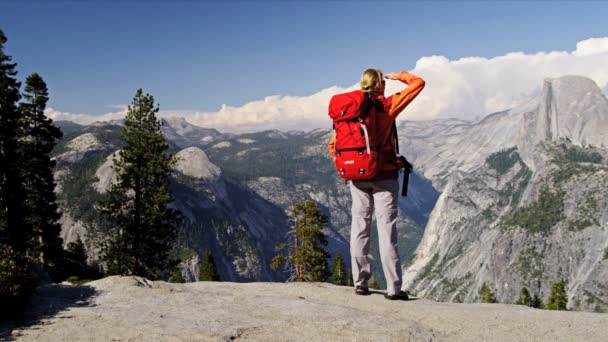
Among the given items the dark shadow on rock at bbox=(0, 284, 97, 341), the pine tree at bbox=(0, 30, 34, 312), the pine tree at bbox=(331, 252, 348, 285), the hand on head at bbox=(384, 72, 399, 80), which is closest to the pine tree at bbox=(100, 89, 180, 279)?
the pine tree at bbox=(0, 30, 34, 312)

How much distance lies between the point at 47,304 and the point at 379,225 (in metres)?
7.76

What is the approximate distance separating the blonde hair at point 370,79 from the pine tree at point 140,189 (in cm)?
2693

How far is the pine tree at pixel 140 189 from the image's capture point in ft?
108

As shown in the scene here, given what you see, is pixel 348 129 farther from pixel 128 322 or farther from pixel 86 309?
pixel 86 309

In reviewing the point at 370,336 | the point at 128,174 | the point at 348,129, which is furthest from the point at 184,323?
the point at 128,174

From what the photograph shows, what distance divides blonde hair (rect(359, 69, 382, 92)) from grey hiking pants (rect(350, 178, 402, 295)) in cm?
202

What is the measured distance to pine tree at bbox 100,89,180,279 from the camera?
33.1 meters

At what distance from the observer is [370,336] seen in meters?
7.68

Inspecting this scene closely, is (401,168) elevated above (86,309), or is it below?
above

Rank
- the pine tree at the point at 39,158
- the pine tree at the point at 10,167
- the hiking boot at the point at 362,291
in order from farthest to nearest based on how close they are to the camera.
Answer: the pine tree at the point at 39,158 < the pine tree at the point at 10,167 < the hiking boot at the point at 362,291

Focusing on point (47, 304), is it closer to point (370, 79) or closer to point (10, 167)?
point (370, 79)

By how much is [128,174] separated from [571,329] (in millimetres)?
31221

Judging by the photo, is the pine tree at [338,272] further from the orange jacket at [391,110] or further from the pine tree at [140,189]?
the orange jacket at [391,110]

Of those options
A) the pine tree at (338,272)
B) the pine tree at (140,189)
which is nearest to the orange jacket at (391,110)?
the pine tree at (140,189)
